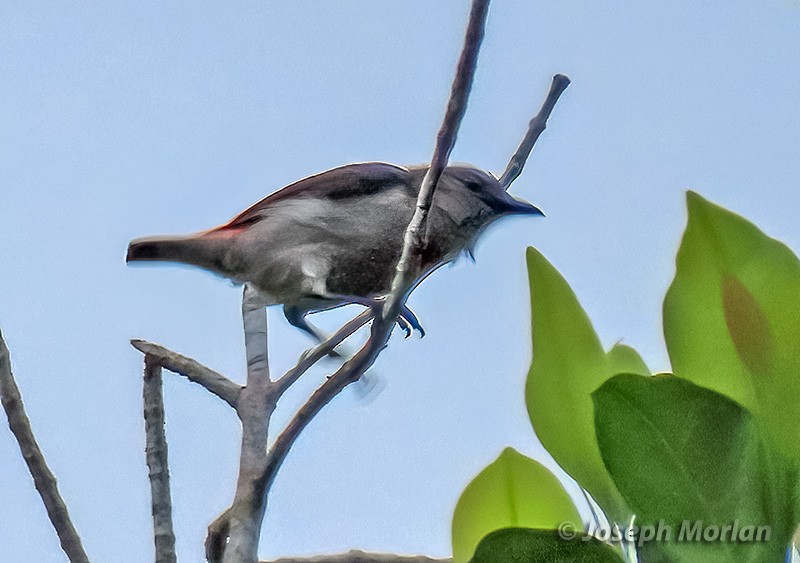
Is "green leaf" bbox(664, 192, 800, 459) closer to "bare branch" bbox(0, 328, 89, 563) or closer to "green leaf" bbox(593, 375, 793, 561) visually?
"green leaf" bbox(593, 375, 793, 561)

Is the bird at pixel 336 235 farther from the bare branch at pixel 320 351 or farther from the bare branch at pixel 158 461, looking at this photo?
the bare branch at pixel 158 461

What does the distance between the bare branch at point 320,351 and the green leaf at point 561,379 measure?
30cm

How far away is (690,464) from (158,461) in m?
0.51

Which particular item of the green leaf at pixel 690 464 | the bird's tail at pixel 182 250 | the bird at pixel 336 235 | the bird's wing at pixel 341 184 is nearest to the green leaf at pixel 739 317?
the green leaf at pixel 690 464

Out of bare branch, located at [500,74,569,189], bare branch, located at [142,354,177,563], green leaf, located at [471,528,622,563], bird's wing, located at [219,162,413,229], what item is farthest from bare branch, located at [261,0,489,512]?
bird's wing, located at [219,162,413,229]

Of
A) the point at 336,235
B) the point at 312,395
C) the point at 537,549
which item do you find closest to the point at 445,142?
the point at 312,395

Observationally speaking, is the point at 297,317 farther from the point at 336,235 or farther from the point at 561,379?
the point at 561,379

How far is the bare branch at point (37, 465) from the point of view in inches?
33.1

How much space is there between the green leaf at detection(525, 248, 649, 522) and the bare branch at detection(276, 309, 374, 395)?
0.30 meters

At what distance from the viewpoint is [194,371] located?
1039mm

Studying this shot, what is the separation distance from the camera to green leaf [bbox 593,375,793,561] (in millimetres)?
627

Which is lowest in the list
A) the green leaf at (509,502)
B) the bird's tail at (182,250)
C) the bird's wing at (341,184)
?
the green leaf at (509,502)

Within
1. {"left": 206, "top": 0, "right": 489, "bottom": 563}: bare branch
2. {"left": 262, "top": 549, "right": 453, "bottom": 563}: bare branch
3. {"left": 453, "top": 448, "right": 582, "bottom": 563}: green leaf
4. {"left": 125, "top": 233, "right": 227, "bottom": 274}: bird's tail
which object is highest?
{"left": 125, "top": 233, "right": 227, "bottom": 274}: bird's tail

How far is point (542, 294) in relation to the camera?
2.45 ft
